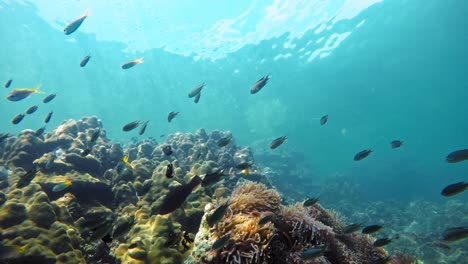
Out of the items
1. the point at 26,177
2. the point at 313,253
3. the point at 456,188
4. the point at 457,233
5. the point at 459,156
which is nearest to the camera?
the point at 313,253

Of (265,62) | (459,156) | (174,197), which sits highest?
(459,156)

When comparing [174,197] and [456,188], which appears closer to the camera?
[174,197]

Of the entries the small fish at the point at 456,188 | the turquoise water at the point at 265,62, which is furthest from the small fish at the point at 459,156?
Result: the turquoise water at the point at 265,62

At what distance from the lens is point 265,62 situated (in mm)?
38969

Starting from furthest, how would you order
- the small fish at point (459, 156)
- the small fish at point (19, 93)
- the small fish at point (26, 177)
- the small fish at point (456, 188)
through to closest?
the small fish at point (19, 93), the small fish at point (459, 156), the small fish at point (26, 177), the small fish at point (456, 188)

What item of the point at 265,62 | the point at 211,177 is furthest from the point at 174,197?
the point at 265,62

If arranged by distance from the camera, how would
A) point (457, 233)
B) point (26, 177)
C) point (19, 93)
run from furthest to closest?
point (19, 93) → point (26, 177) → point (457, 233)

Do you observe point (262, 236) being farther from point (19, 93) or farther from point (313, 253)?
point (19, 93)

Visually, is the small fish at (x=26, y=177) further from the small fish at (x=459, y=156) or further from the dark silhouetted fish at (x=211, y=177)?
the small fish at (x=459, y=156)

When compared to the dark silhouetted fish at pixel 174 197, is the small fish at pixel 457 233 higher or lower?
lower

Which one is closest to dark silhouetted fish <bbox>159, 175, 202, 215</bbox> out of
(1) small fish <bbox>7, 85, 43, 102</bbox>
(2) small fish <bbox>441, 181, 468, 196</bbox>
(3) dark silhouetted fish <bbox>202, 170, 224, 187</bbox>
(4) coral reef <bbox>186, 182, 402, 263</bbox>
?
(3) dark silhouetted fish <bbox>202, 170, 224, 187</bbox>

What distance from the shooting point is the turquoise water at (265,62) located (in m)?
29.5

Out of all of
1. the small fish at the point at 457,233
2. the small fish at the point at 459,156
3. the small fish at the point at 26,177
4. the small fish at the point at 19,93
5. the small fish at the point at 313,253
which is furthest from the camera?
the small fish at the point at 19,93

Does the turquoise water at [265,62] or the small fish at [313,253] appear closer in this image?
the small fish at [313,253]
